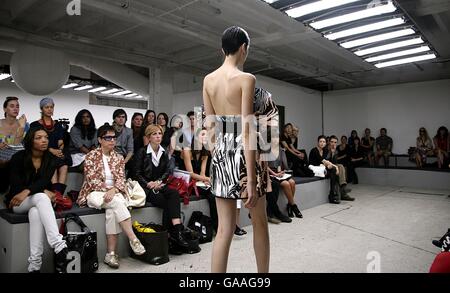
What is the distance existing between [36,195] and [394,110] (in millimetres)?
9858

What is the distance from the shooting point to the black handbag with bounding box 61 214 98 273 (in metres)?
2.35

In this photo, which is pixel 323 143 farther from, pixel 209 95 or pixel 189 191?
pixel 209 95

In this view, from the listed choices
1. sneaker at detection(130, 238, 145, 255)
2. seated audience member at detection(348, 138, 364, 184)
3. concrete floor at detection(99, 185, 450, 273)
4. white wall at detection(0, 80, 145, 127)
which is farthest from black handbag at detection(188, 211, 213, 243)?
white wall at detection(0, 80, 145, 127)

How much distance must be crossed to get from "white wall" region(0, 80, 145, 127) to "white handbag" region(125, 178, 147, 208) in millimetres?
6210

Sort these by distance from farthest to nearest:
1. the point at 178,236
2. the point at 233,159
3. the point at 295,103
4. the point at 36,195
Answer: the point at 295,103
the point at 178,236
the point at 36,195
the point at 233,159

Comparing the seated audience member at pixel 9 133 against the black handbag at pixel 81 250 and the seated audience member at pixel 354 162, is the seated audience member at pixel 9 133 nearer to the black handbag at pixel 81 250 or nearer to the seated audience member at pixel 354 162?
the black handbag at pixel 81 250

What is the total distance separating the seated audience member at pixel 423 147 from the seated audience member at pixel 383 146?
80 centimetres

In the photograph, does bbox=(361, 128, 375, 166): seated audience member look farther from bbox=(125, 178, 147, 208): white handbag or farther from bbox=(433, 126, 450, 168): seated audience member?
bbox=(125, 178, 147, 208): white handbag

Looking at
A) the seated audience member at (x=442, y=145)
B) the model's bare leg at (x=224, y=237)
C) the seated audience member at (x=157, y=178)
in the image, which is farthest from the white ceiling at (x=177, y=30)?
the model's bare leg at (x=224, y=237)

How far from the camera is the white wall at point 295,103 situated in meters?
8.27

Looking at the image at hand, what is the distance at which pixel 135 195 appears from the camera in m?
2.97

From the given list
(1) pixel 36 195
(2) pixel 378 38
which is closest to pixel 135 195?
(1) pixel 36 195

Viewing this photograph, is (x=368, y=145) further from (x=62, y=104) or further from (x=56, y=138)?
(x=62, y=104)

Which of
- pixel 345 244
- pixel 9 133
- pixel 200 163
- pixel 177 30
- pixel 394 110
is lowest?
pixel 345 244
